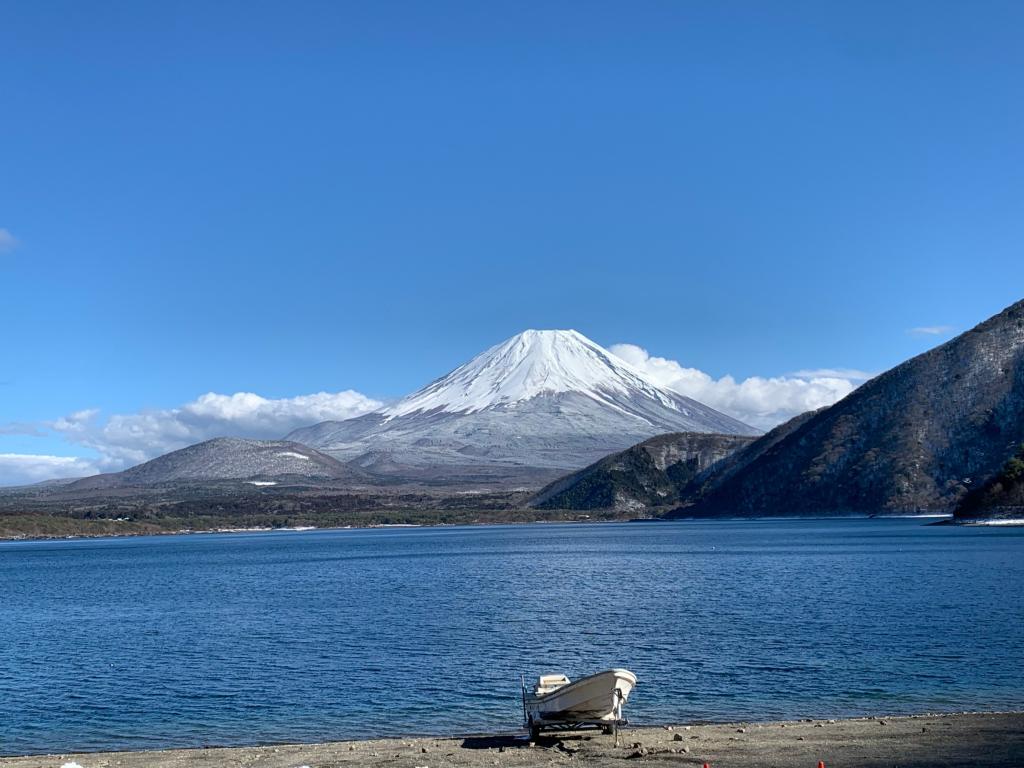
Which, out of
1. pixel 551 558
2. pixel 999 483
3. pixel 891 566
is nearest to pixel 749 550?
pixel 551 558

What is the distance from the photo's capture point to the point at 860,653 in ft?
145

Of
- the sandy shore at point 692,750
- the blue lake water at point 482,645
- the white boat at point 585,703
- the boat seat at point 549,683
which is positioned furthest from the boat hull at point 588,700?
the blue lake water at point 482,645

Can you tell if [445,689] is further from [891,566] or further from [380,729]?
[891,566]

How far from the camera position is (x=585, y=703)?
30.2 m

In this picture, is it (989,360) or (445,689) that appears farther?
(989,360)

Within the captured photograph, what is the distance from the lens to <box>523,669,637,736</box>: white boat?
29.6 metres

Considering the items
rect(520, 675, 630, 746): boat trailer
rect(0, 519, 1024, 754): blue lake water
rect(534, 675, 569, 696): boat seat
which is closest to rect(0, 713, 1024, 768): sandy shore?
rect(520, 675, 630, 746): boat trailer

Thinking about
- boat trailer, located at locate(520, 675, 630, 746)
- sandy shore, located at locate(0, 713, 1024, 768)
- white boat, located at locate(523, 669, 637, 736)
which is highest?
white boat, located at locate(523, 669, 637, 736)

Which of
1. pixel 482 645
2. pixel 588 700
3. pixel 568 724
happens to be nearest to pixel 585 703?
pixel 588 700

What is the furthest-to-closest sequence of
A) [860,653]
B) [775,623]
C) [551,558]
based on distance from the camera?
[551,558] → [775,623] → [860,653]

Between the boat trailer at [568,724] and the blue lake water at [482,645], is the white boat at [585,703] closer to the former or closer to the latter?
the boat trailer at [568,724]

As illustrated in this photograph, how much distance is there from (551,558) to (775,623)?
208ft

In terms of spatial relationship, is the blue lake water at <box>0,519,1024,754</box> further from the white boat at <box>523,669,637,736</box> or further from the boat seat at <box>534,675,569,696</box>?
the white boat at <box>523,669,637,736</box>

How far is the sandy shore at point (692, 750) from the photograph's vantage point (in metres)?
26.1
